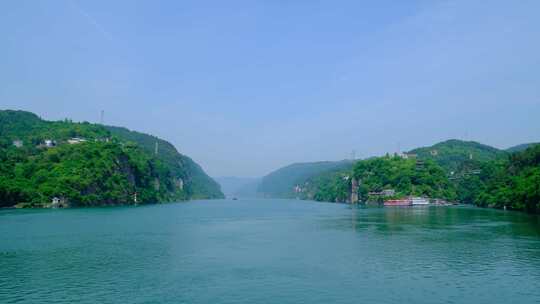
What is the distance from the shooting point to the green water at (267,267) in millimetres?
29516

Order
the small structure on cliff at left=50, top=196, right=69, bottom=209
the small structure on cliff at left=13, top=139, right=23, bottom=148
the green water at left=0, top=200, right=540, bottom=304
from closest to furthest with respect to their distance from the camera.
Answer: the green water at left=0, top=200, right=540, bottom=304 < the small structure on cliff at left=50, top=196, right=69, bottom=209 < the small structure on cliff at left=13, top=139, right=23, bottom=148

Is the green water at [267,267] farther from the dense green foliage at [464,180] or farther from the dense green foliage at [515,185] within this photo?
the dense green foliage at [464,180]

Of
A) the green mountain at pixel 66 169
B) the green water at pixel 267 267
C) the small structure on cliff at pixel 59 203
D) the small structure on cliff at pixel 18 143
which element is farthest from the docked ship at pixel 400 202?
the small structure on cliff at pixel 18 143

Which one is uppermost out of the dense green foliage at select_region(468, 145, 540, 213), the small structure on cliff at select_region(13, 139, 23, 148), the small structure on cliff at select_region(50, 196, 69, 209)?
the small structure on cliff at select_region(13, 139, 23, 148)

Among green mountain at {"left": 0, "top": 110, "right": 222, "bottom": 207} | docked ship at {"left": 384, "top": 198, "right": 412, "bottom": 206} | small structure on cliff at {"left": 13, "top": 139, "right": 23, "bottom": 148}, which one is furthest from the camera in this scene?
docked ship at {"left": 384, "top": 198, "right": 412, "bottom": 206}

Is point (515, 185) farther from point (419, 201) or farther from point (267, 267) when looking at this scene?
point (267, 267)

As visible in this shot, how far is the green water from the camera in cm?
2952

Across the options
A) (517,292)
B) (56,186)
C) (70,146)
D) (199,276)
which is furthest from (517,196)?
(70,146)

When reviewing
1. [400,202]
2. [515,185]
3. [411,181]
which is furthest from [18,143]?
[515,185]

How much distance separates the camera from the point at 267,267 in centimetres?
3803

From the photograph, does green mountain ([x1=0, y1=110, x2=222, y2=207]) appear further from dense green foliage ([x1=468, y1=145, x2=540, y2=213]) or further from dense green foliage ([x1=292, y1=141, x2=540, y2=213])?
dense green foliage ([x1=468, y1=145, x2=540, y2=213])

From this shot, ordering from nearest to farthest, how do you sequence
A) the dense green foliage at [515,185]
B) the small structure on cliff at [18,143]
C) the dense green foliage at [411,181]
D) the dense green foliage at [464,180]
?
1. the dense green foliage at [515,185]
2. the dense green foliage at [464,180]
3. the small structure on cliff at [18,143]
4. the dense green foliage at [411,181]

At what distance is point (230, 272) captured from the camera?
118ft

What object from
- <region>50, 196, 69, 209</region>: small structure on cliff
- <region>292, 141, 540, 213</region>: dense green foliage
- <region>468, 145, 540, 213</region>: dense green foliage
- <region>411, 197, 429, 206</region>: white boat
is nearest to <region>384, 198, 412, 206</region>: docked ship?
<region>411, 197, 429, 206</region>: white boat
